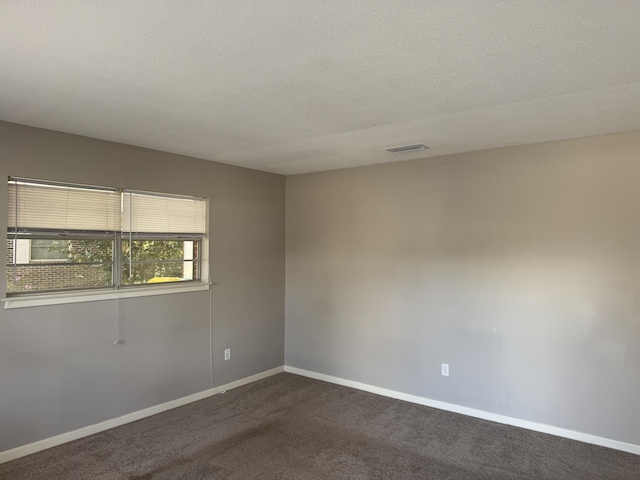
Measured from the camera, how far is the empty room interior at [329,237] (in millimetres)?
1873

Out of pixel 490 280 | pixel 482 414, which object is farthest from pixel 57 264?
pixel 482 414

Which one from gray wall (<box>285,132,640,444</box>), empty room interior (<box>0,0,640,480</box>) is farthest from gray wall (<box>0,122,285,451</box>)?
gray wall (<box>285,132,640,444</box>)

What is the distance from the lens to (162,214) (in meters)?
3.95

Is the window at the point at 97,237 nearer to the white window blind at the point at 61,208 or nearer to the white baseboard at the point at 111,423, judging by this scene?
the white window blind at the point at 61,208

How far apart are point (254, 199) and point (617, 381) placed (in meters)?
3.69

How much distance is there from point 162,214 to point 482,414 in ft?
11.2

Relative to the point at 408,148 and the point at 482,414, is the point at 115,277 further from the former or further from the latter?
the point at 482,414

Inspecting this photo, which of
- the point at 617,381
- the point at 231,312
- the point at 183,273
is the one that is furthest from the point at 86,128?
the point at 617,381

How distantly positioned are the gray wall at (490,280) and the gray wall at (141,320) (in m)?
0.54

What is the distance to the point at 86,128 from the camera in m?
3.15

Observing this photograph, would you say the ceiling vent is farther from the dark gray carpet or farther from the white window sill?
the dark gray carpet

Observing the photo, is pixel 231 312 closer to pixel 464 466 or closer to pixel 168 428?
pixel 168 428

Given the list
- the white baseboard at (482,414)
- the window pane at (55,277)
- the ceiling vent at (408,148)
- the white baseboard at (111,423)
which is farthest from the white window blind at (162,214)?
the white baseboard at (482,414)

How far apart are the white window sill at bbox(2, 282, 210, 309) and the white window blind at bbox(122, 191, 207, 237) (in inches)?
19.7
